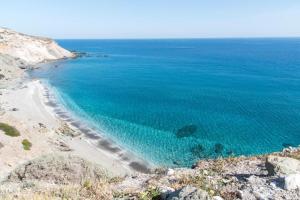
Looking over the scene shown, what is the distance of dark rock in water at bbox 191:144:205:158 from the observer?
142ft

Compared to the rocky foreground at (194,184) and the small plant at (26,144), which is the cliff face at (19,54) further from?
the rocky foreground at (194,184)

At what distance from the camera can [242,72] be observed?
121125 millimetres

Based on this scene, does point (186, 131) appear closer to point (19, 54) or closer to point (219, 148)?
point (219, 148)

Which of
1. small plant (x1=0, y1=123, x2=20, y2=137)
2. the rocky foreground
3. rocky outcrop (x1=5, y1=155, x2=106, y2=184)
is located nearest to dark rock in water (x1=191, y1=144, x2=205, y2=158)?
small plant (x1=0, y1=123, x2=20, y2=137)

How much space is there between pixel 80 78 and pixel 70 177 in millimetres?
90111

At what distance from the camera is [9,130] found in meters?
42.6

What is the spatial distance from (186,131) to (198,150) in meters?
7.61

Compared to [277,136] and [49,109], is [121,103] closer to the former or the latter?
[49,109]

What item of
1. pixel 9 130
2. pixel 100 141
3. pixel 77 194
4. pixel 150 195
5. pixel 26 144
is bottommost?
pixel 100 141

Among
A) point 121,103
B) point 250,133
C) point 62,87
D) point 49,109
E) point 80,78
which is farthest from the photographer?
point 80,78

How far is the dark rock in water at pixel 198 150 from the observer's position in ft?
142

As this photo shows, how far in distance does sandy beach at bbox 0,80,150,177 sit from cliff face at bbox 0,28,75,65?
65.8 meters

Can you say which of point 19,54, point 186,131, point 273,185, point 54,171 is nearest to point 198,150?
point 186,131

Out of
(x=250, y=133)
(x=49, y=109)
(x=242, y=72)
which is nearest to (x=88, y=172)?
(x=250, y=133)
